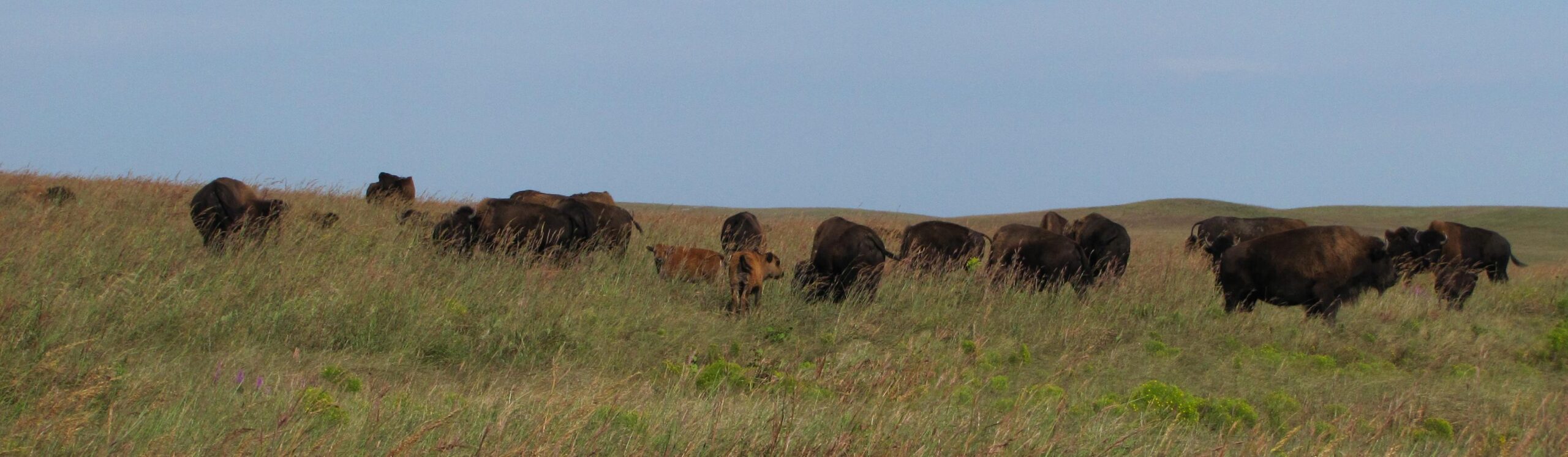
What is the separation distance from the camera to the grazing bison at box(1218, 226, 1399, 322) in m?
11.6

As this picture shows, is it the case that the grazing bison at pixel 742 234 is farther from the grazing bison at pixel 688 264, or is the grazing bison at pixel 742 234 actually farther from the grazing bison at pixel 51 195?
the grazing bison at pixel 51 195

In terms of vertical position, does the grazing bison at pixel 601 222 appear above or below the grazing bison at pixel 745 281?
above

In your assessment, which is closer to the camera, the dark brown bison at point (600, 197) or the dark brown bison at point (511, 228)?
the dark brown bison at point (511, 228)

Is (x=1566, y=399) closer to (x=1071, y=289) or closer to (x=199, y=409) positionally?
(x=1071, y=289)

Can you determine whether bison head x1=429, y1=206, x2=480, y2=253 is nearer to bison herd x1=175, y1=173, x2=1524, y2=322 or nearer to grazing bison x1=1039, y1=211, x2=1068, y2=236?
bison herd x1=175, y1=173, x2=1524, y2=322

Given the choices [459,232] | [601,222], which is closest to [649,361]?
[459,232]

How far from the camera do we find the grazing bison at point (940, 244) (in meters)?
12.7

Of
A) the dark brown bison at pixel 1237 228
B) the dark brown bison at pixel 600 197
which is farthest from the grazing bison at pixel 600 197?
the dark brown bison at pixel 1237 228

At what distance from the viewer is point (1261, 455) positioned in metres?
5.45

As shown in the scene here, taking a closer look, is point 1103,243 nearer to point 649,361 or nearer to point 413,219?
point 649,361

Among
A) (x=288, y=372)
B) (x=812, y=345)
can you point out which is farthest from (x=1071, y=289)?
(x=288, y=372)

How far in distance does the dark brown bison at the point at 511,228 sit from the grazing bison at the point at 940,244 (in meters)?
3.63

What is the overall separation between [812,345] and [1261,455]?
4.33 metres

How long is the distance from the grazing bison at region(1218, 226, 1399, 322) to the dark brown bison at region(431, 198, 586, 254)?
720cm
